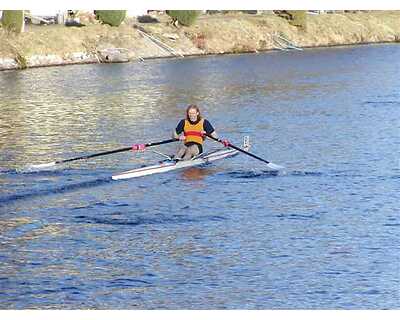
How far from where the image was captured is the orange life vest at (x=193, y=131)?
35.2 m

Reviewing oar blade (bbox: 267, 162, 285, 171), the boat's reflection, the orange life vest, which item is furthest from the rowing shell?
oar blade (bbox: 267, 162, 285, 171)

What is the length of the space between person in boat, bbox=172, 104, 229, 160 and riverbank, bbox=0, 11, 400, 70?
44382 millimetres

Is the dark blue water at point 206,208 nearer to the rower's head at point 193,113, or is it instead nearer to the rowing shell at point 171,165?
the rowing shell at point 171,165

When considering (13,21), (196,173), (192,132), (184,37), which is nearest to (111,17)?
(184,37)

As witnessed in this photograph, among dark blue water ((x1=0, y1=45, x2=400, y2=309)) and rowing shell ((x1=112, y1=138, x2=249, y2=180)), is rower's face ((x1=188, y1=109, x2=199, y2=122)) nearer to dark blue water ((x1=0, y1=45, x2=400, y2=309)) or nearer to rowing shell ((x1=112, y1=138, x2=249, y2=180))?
rowing shell ((x1=112, y1=138, x2=249, y2=180))

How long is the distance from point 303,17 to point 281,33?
3141 millimetres

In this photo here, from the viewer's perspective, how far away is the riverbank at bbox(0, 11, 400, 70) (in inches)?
3206

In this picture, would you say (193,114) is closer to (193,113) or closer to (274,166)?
(193,113)

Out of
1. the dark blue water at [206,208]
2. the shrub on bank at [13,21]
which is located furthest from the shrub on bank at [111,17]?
the dark blue water at [206,208]

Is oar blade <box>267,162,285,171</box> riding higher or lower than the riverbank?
lower

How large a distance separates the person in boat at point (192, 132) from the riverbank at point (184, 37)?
146 ft

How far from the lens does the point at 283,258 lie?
946 inches

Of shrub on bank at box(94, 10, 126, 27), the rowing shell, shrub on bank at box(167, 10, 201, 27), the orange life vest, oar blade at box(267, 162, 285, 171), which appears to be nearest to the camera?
the rowing shell
